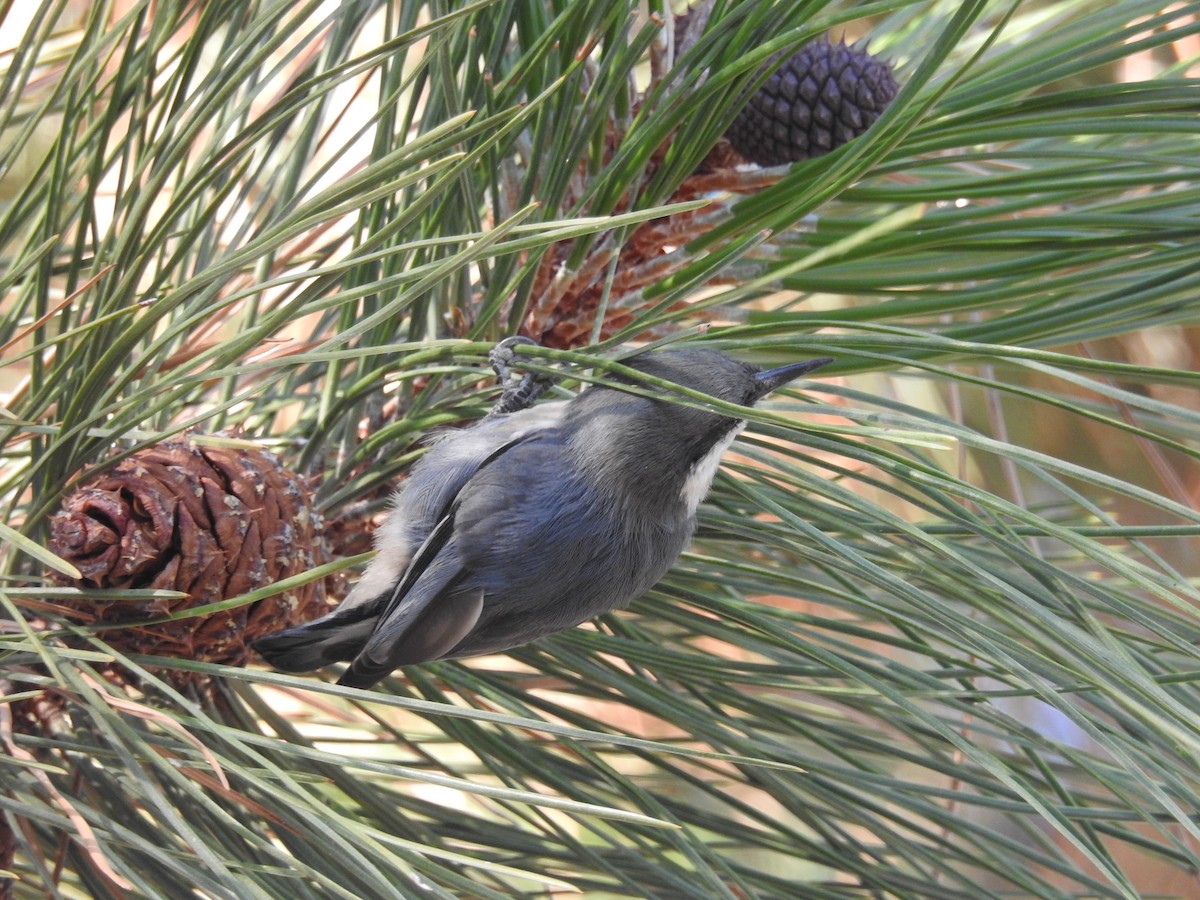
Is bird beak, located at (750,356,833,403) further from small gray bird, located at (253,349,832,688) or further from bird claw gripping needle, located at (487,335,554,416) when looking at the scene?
bird claw gripping needle, located at (487,335,554,416)

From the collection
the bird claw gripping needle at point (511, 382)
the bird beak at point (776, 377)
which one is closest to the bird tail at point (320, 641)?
the bird claw gripping needle at point (511, 382)

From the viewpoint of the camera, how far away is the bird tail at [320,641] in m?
0.71

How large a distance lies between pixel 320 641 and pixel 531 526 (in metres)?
0.17

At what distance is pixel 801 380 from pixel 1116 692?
29cm

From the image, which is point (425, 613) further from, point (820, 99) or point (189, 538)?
point (820, 99)

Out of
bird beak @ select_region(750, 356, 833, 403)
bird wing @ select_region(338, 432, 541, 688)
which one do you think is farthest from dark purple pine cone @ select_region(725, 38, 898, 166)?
bird wing @ select_region(338, 432, 541, 688)

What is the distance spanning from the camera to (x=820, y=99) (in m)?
0.74

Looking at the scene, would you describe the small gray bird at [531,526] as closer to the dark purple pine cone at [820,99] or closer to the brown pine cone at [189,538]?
the brown pine cone at [189,538]

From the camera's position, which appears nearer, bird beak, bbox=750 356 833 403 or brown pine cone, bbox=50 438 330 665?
brown pine cone, bbox=50 438 330 665

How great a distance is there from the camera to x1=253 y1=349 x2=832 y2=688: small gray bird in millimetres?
727

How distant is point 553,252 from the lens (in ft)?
2.59

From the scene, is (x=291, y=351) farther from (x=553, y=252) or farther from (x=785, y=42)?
(x=785, y=42)

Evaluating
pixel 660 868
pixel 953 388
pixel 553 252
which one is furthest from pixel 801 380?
pixel 953 388

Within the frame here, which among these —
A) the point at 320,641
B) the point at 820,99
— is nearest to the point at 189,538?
the point at 320,641
